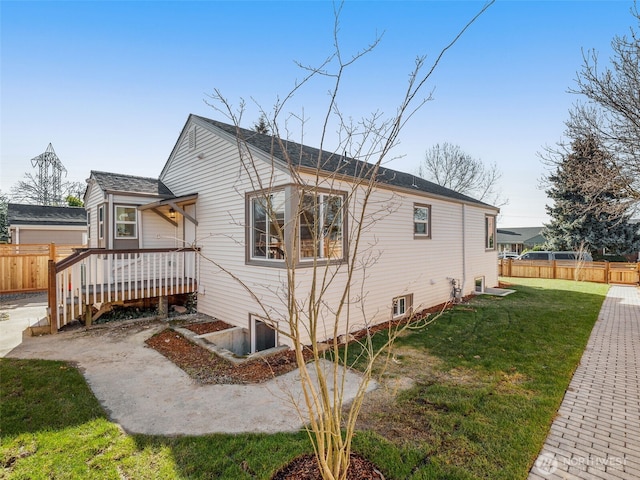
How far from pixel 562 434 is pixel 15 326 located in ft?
35.8

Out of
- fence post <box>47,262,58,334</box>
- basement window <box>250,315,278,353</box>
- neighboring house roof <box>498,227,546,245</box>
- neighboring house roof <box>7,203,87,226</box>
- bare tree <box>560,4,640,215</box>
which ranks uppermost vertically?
bare tree <box>560,4,640,215</box>

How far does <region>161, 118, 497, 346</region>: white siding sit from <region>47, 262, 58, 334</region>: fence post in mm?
3115

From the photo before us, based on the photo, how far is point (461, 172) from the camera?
89.6ft

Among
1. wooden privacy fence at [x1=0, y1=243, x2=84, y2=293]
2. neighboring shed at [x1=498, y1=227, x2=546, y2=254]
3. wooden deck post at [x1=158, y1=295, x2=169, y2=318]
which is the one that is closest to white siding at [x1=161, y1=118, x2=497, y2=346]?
wooden deck post at [x1=158, y1=295, x2=169, y2=318]

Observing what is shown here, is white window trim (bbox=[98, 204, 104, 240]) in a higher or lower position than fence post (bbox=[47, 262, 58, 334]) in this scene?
higher

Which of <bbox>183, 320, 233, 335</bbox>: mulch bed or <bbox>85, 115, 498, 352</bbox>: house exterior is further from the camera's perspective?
<bbox>183, 320, 233, 335</bbox>: mulch bed

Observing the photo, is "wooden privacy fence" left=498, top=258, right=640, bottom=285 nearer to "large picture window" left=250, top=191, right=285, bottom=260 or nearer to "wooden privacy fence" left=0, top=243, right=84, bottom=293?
"large picture window" left=250, top=191, right=285, bottom=260

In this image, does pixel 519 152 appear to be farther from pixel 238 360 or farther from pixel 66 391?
pixel 66 391

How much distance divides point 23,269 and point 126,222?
6.59 m

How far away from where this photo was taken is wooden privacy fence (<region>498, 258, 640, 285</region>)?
1592 cm

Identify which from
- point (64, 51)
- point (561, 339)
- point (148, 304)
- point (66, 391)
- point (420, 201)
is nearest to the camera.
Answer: point (66, 391)

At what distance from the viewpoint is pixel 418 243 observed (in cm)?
936

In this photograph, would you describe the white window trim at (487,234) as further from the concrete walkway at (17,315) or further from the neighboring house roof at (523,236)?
the neighboring house roof at (523,236)

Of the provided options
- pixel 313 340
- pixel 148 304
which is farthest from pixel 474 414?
pixel 148 304
